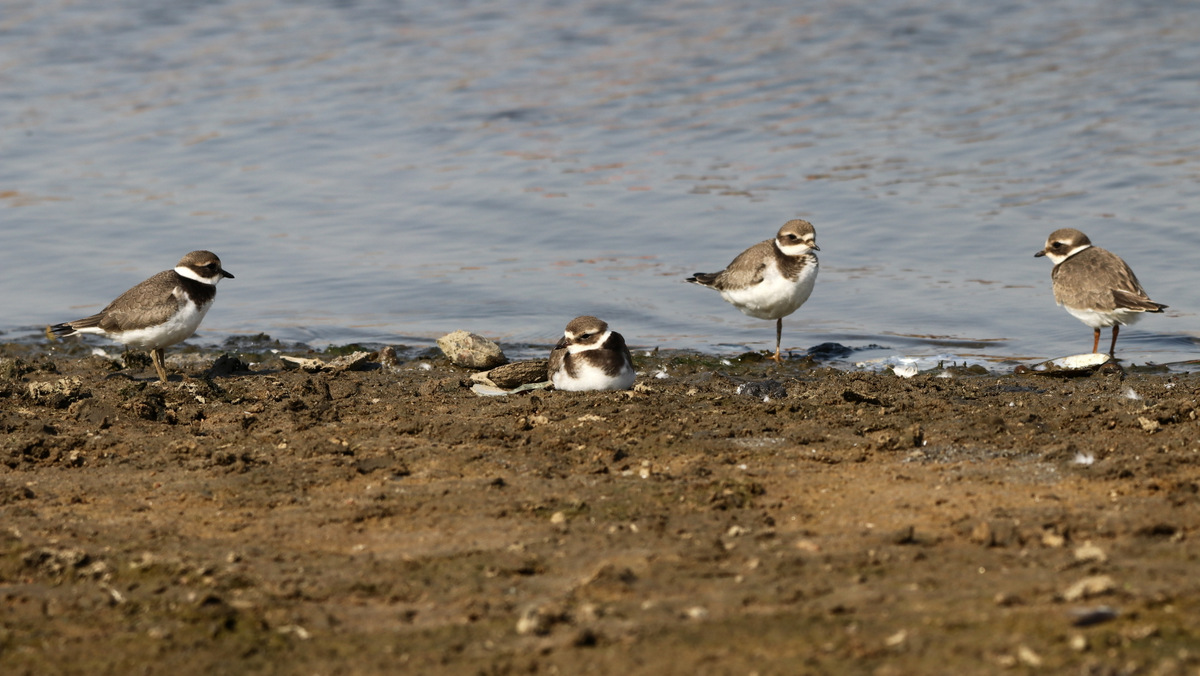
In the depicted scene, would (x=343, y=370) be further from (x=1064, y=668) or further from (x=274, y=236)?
(x=1064, y=668)

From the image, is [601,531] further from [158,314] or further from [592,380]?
[158,314]

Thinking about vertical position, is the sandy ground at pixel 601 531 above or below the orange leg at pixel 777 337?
above

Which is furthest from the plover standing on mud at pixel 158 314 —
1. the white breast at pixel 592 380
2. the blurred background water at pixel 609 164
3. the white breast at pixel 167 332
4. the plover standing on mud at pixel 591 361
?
the white breast at pixel 592 380

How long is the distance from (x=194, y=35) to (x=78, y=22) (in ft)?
10.1

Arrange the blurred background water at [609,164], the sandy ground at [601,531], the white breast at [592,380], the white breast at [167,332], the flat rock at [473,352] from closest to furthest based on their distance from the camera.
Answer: the sandy ground at [601,531], the white breast at [592,380], the white breast at [167,332], the flat rock at [473,352], the blurred background water at [609,164]

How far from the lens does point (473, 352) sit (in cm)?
1023

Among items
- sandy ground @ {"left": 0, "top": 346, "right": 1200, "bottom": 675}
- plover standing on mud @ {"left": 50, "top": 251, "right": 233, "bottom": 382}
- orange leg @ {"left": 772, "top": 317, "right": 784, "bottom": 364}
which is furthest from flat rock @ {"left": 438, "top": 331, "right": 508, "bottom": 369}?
orange leg @ {"left": 772, "top": 317, "right": 784, "bottom": 364}

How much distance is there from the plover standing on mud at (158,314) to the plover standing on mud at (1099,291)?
7.34m

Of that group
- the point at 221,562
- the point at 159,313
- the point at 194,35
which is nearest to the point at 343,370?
the point at 159,313

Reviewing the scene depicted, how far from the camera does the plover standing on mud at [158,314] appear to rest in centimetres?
963

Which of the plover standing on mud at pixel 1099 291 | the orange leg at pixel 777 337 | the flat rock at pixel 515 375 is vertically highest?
the plover standing on mud at pixel 1099 291

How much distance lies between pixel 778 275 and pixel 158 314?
530 cm

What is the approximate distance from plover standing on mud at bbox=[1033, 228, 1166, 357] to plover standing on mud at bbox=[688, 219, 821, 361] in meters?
2.19

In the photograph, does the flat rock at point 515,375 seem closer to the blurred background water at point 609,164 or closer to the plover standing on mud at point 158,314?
the plover standing on mud at point 158,314
